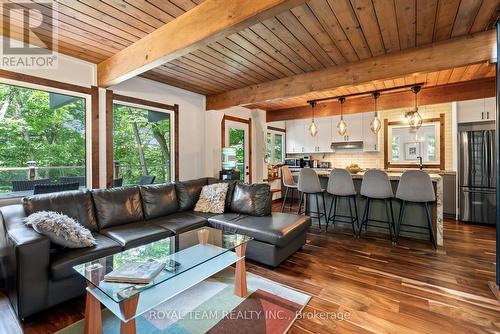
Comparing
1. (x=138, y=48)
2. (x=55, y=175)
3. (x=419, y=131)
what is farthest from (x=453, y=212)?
(x=55, y=175)

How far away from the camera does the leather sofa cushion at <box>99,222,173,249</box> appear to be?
2379 mm

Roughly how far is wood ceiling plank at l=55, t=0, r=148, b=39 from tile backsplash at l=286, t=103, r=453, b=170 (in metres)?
5.55

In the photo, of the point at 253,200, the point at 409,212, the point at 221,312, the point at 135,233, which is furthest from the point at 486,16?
the point at 135,233

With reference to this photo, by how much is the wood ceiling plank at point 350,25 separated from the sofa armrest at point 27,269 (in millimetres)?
3039

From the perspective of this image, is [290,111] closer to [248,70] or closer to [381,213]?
[248,70]

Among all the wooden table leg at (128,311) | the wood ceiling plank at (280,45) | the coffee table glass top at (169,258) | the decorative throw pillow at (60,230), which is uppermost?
the wood ceiling plank at (280,45)

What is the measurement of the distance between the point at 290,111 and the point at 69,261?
5.15 m

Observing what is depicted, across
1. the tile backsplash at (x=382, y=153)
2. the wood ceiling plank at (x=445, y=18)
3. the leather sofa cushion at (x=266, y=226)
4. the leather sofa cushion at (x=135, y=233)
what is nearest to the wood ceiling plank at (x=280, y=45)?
the wood ceiling plank at (x=445, y=18)

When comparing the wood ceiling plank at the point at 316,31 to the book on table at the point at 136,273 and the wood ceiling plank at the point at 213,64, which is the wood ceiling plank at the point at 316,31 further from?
the book on table at the point at 136,273

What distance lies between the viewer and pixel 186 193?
3.62 m

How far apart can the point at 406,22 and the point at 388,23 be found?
0.53 ft

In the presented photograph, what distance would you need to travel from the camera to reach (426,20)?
2.25m

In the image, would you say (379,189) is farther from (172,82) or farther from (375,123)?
(172,82)

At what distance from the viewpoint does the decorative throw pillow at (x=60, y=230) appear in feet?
6.38
